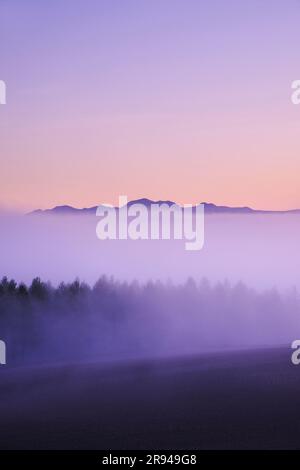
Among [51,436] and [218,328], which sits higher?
[218,328]

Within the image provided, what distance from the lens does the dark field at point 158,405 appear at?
4449 millimetres

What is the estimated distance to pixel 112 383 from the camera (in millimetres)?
5438

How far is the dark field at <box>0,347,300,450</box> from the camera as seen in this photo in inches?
175

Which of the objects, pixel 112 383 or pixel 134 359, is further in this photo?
pixel 134 359

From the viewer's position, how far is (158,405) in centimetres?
498

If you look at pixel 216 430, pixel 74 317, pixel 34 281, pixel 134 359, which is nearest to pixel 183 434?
pixel 216 430

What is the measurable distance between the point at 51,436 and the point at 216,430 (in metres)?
1.07
